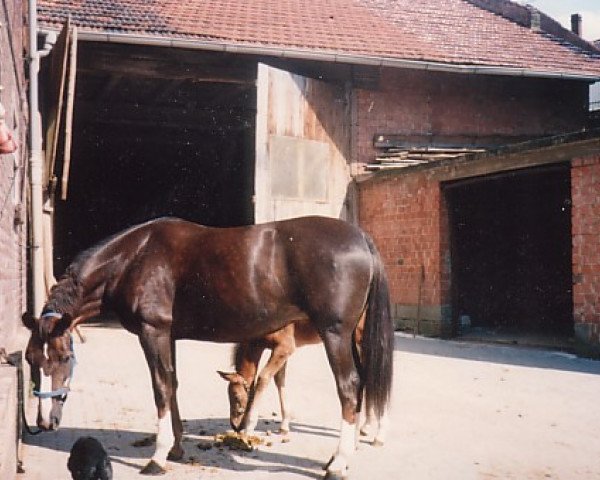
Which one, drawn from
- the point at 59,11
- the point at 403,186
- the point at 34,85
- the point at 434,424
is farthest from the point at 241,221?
the point at 434,424

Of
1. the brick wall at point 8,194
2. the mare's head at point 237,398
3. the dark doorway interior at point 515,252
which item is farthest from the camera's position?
the dark doorway interior at point 515,252

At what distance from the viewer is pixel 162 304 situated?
4.38 m

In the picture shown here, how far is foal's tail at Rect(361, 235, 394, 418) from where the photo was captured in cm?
452

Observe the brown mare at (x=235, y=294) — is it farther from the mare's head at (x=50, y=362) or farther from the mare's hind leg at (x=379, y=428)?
the mare's hind leg at (x=379, y=428)

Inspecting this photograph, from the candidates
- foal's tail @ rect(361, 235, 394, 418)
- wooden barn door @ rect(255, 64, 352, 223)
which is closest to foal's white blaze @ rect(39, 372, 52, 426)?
foal's tail @ rect(361, 235, 394, 418)

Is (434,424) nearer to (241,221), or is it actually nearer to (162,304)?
(162,304)

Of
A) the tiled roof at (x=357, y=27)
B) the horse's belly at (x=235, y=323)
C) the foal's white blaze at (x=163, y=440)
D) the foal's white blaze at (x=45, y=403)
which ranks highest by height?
the tiled roof at (x=357, y=27)

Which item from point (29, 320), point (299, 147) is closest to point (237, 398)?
point (29, 320)

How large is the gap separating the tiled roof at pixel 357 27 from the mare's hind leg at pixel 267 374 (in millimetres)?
7820

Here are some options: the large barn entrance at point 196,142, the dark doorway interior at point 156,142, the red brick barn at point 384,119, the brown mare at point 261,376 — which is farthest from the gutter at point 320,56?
the brown mare at point 261,376

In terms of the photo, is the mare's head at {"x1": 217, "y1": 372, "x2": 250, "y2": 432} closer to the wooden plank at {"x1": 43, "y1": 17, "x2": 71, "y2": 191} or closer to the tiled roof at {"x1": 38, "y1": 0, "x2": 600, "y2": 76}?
the wooden plank at {"x1": 43, "y1": 17, "x2": 71, "y2": 191}

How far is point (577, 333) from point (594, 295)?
1.84 feet

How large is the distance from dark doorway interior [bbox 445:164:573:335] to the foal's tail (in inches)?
367

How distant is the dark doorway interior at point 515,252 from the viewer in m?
13.6
